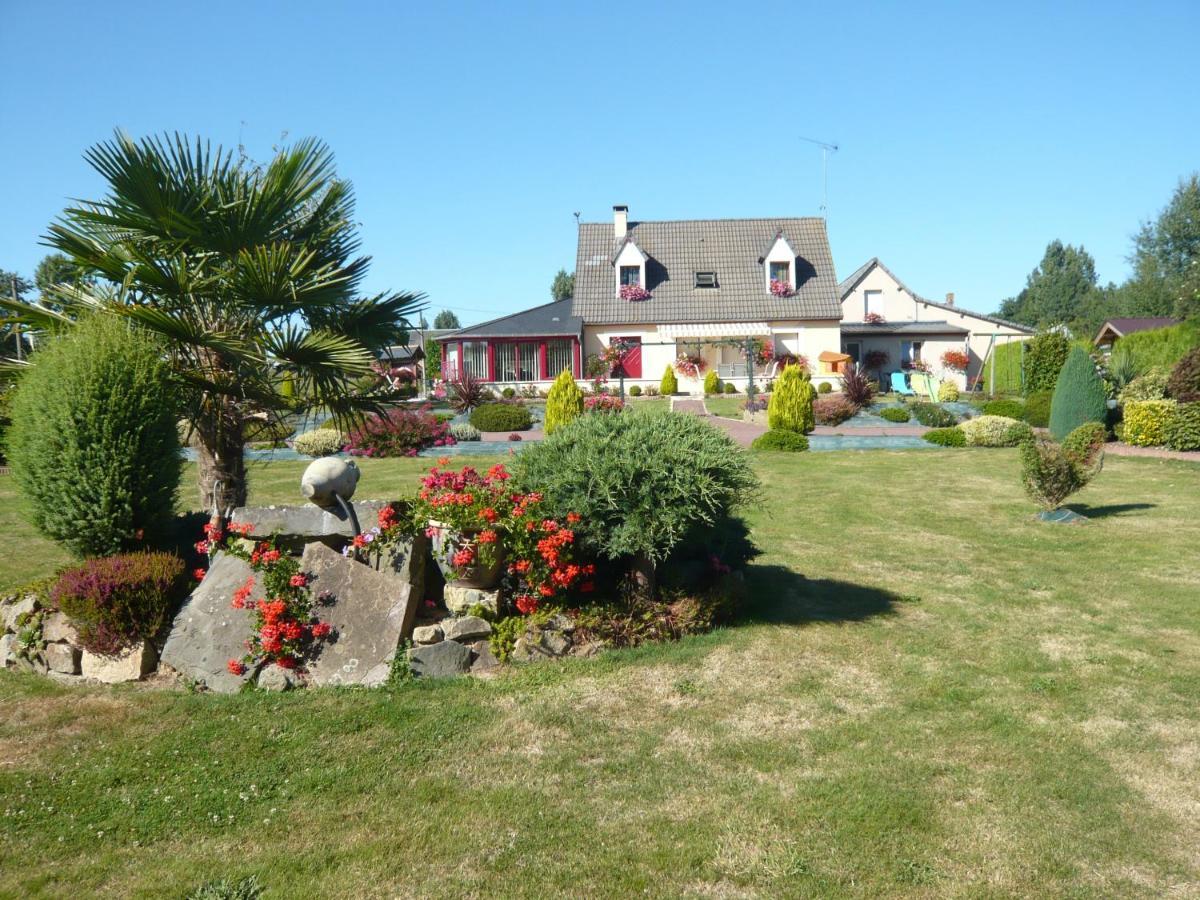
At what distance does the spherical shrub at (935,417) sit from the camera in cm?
2459

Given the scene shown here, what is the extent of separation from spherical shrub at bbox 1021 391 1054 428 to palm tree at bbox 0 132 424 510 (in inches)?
865

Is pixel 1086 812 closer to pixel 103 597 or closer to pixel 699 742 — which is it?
pixel 699 742

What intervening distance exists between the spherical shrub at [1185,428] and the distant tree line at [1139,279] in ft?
56.2

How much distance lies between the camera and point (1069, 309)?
86.6 m

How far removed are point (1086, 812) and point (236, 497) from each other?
7.11 meters

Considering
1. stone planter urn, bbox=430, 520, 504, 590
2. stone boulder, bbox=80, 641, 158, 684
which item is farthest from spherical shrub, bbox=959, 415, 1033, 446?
stone boulder, bbox=80, 641, 158, 684

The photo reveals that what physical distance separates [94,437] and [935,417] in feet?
74.6

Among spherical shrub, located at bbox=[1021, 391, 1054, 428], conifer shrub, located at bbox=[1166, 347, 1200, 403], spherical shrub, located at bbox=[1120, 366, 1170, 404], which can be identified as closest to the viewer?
conifer shrub, located at bbox=[1166, 347, 1200, 403]

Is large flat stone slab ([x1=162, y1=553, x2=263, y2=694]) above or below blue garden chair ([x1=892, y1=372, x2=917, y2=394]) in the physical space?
below

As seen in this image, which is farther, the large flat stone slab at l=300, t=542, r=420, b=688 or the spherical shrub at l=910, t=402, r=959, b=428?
the spherical shrub at l=910, t=402, r=959, b=428

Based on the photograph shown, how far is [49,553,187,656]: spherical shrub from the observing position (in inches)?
248

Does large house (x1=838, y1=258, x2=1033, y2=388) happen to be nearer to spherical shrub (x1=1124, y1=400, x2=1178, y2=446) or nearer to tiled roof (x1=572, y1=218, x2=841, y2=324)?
tiled roof (x1=572, y1=218, x2=841, y2=324)

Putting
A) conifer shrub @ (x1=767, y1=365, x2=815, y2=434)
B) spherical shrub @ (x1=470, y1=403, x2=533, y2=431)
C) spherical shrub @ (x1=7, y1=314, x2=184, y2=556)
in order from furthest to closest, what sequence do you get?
spherical shrub @ (x1=470, y1=403, x2=533, y2=431)
conifer shrub @ (x1=767, y1=365, x2=815, y2=434)
spherical shrub @ (x1=7, y1=314, x2=184, y2=556)

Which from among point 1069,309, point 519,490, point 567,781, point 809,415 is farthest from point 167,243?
point 1069,309
